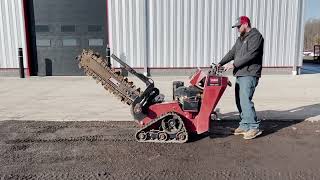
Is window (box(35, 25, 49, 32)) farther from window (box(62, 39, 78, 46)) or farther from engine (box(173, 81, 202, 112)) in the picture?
engine (box(173, 81, 202, 112))

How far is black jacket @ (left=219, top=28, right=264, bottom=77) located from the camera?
16.9 ft

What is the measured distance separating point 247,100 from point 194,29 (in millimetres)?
7930

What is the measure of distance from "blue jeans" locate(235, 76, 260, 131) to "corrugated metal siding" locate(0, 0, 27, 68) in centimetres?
1026

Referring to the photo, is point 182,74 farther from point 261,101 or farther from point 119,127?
point 119,127

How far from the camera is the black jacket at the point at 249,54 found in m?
5.15

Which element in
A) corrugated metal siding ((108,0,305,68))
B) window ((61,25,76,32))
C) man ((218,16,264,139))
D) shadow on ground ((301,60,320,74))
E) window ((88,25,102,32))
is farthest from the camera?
shadow on ground ((301,60,320,74))

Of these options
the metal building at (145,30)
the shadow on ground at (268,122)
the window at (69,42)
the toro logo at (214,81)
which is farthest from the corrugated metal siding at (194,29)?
the toro logo at (214,81)

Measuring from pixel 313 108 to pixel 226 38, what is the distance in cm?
612

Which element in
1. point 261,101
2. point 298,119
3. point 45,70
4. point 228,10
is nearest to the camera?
point 298,119

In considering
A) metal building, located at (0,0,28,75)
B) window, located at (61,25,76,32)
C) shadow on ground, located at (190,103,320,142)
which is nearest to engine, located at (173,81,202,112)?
shadow on ground, located at (190,103,320,142)

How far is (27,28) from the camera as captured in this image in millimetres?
13328

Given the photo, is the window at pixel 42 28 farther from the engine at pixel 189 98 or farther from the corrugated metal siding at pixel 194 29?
the engine at pixel 189 98

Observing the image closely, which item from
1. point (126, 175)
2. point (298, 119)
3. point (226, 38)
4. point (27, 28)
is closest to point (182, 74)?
point (226, 38)

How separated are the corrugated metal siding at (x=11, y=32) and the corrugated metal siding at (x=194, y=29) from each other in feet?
11.4
